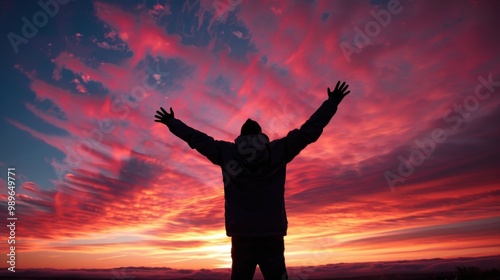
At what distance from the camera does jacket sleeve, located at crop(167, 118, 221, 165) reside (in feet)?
15.6

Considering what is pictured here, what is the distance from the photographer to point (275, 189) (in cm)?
456

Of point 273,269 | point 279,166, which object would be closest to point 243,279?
point 273,269

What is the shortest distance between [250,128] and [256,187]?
2.83 feet

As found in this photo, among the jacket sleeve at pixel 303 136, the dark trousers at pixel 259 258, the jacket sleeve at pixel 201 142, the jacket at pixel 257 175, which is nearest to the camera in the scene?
the dark trousers at pixel 259 258

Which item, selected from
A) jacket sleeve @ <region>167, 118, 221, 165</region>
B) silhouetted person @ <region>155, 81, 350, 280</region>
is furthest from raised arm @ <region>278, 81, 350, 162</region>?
jacket sleeve @ <region>167, 118, 221, 165</region>

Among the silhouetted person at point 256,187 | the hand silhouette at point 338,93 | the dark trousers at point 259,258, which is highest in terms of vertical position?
the hand silhouette at point 338,93

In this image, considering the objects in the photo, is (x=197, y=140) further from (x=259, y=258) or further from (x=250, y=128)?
(x=259, y=258)

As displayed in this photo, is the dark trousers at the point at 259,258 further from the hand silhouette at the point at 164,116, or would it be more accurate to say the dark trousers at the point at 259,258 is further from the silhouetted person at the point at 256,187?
the hand silhouette at the point at 164,116

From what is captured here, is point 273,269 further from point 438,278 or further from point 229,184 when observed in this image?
point 438,278

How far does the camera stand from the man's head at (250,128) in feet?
15.6

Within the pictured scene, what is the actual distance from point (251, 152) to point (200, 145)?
80 cm

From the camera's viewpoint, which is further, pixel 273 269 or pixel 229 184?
pixel 229 184

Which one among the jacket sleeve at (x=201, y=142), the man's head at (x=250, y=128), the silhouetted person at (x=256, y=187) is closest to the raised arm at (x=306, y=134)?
the silhouetted person at (x=256, y=187)

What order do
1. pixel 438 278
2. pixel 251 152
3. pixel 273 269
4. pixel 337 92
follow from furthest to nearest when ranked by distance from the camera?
pixel 438 278, pixel 337 92, pixel 251 152, pixel 273 269
